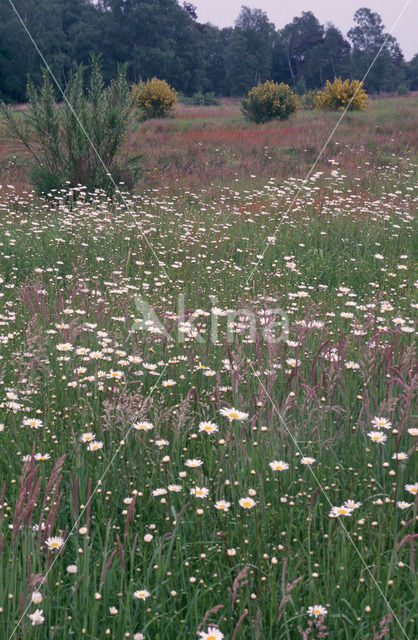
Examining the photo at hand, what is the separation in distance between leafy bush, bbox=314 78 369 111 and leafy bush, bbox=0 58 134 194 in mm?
16969

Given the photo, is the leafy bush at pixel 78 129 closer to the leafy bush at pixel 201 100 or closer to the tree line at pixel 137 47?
the tree line at pixel 137 47

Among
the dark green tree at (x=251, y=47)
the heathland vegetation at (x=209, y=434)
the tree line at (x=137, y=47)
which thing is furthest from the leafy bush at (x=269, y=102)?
the heathland vegetation at (x=209, y=434)

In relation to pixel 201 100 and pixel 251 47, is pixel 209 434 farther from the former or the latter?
pixel 201 100

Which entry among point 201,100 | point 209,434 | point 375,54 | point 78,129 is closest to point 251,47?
point 375,54

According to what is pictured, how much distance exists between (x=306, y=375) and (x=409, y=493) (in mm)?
1054

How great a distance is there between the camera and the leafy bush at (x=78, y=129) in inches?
381

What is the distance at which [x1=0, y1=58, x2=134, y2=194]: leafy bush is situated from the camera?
31.8 feet

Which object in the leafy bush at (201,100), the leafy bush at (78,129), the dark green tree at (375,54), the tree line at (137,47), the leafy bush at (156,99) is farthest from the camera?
the leafy bush at (201,100)

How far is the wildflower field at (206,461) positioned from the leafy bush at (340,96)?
21.3 meters

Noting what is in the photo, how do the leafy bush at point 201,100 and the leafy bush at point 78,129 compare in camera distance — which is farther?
the leafy bush at point 201,100

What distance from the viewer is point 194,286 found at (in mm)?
5102

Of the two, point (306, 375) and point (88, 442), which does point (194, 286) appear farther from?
point (88, 442)

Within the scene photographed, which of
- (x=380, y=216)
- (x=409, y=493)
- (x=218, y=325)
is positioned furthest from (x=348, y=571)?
(x=380, y=216)

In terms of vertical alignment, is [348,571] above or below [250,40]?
below
